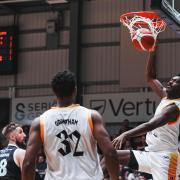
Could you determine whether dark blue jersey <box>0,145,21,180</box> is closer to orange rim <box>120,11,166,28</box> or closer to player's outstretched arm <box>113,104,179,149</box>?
player's outstretched arm <box>113,104,179,149</box>

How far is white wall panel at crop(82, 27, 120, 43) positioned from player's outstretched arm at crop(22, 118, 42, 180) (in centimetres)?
1227

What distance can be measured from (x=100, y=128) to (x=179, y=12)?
5.80m

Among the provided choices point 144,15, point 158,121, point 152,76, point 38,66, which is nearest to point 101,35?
point 38,66

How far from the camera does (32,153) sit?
4613 millimetres

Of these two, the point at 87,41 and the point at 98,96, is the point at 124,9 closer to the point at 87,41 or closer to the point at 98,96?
the point at 87,41

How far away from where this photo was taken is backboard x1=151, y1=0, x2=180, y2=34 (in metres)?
9.09

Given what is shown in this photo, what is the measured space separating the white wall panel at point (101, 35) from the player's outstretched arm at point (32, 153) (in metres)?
12.3

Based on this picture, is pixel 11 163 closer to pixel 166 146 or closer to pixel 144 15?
pixel 166 146

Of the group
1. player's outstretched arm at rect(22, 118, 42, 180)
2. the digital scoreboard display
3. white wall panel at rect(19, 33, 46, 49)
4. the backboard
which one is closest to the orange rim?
the backboard

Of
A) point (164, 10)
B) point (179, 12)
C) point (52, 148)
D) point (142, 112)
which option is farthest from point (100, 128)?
point (142, 112)

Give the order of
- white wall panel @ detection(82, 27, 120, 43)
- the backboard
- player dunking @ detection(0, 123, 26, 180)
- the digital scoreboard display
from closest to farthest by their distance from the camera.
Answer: player dunking @ detection(0, 123, 26, 180) → the backboard → the digital scoreboard display → white wall panel @ detection(82, 27, 120, 43)

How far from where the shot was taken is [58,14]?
690 inches

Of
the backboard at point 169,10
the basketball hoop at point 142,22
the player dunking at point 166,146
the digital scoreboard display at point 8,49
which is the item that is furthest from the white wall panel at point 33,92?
the player dunking at point 166,146

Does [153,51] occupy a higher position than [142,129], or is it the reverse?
[153,51]
